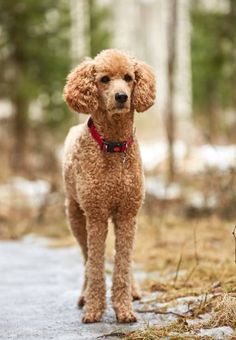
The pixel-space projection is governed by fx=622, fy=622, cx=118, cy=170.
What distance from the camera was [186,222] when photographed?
8133 millimetres

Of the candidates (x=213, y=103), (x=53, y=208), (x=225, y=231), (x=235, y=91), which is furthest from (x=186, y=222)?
(x=213, y=103)

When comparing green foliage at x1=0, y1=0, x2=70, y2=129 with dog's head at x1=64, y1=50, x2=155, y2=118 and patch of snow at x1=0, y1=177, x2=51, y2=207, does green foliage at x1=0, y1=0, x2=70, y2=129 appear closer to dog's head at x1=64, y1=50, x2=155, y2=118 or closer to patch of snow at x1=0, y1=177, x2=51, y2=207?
patch of snow at x1=0, y1=177, x2=51, y2=207

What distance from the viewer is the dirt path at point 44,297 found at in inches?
145

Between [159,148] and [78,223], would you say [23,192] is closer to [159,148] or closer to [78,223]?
[78,223]

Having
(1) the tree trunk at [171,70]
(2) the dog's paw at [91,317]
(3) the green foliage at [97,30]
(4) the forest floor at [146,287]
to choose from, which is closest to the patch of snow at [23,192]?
(4) the forest floor at [146,287]

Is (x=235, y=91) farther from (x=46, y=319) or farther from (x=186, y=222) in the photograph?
(x=46, y=319)

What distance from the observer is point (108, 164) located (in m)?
3.95

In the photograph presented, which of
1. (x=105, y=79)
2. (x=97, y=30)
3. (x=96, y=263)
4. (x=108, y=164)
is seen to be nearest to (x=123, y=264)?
(x=96, y=263)

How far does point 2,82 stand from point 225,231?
6.14 m

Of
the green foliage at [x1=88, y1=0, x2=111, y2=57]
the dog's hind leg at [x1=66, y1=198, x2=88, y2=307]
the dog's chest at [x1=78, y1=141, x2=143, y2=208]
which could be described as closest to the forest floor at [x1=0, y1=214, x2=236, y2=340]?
the dog's hind leg at [x1=66, y1=198, x2=88, y2=307]

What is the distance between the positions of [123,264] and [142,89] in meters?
1.12

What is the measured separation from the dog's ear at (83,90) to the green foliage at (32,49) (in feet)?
25.2

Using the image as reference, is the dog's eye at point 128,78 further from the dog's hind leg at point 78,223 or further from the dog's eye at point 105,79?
the dog's hind leg at point 78,223

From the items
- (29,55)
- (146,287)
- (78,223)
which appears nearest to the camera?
(78,223)
